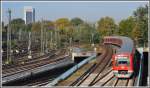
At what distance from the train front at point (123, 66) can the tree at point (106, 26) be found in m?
18.2

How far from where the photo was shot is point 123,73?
51.5ft

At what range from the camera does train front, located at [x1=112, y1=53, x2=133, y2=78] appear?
15.6 meters

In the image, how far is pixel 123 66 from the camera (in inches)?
622

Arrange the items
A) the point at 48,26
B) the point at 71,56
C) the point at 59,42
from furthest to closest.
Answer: the point at 48,26, the point at 59,42, the point at 71,56

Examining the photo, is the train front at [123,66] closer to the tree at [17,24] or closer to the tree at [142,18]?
the tree at [142,18]

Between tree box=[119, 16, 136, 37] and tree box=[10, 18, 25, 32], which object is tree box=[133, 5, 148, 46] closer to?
tree box=[119, 16, 136, 37]

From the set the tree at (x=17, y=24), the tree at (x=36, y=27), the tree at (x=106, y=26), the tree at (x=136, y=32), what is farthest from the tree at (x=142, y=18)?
the tree at (x=17, y=24)

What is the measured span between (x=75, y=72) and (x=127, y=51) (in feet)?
10.7

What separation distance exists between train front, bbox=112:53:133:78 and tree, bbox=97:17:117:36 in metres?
18.2

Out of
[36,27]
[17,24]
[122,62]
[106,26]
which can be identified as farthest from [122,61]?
[17,24]

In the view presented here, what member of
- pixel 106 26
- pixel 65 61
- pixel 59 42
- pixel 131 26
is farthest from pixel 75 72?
pixel 59 42

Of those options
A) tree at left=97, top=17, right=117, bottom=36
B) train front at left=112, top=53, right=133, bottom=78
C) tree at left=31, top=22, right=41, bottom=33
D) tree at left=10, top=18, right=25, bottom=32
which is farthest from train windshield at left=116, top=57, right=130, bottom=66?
tree at left=31, top=22, right=41, bottom=33

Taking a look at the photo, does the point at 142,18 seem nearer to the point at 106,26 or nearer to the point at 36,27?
the point at 106,26

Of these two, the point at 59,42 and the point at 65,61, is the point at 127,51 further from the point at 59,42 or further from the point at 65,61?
the point at 59,42
